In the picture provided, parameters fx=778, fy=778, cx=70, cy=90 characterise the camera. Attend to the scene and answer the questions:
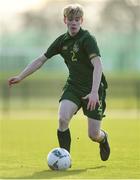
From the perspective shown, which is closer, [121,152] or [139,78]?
[121,152]

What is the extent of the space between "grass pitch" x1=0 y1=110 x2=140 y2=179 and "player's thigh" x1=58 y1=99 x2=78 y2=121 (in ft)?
2.31

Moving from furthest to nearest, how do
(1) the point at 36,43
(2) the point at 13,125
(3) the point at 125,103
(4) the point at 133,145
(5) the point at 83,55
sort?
1. (1) the point at 36,43
2. (3) the point at 125,103
3. (2) the point at 13,125
4. (4) the point at 133,145
5. (5) the point at 83,55

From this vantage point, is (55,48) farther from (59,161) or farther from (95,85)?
(59,161)

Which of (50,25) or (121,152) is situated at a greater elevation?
(50,25)

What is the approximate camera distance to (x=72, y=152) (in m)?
13.0

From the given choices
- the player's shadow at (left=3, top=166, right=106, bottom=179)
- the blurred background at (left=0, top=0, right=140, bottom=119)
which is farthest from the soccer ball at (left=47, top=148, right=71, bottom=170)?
the blurred background at (left=0, top=0, right=140, bottom=119)

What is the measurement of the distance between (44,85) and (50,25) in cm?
642

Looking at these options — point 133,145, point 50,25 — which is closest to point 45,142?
point 133,145

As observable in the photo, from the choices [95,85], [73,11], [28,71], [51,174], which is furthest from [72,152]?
[73,11]

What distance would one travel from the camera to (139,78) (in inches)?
1262

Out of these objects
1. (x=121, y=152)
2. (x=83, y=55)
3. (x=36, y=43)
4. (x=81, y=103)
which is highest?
(x=36, y=43)

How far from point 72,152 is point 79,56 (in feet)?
9.83

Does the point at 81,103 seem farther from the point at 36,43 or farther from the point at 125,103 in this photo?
the point at 36,43

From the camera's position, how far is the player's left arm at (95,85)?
9.88 meters
